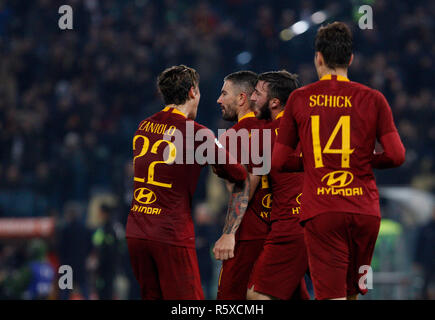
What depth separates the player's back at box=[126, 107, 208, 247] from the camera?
4668mm

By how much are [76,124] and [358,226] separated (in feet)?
35.0

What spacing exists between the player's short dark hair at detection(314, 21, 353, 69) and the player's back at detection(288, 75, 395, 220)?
0.17 metres

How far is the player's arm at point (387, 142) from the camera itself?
4148 mm

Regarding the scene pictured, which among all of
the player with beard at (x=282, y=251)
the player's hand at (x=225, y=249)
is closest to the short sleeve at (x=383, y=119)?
the player with beard at (x=282, y=251)

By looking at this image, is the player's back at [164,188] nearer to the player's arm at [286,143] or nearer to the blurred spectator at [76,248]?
the player's arm at [286,143]

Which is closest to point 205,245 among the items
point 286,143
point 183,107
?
point 183,107

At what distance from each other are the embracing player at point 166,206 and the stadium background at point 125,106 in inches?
247

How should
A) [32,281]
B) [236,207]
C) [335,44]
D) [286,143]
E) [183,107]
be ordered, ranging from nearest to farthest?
[335,44] < [286,143] < [183,107] < [236,207] < [32,281]

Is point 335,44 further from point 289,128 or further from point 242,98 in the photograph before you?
point 242,98

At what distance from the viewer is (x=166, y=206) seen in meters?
4.69

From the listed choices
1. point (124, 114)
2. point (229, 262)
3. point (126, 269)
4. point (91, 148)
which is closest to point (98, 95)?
point (124, 114)

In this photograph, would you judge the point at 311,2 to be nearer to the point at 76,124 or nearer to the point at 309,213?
the point at 76,124

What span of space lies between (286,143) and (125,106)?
1083 centimetres

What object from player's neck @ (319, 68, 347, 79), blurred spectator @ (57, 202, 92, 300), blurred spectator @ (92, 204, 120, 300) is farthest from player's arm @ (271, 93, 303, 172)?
blurred spectator @ (57, 202, 92, 300)
